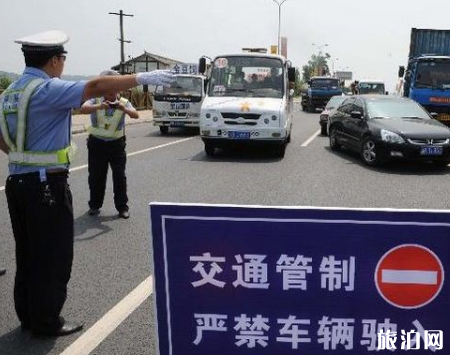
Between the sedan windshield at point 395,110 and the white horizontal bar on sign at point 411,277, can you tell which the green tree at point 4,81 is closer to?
the sedan windshield at point 395,110

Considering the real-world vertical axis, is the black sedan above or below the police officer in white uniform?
below

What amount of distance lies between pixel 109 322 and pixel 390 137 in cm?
797

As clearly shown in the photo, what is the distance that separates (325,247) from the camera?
74.8 inches

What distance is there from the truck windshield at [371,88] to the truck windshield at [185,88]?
17.0 m

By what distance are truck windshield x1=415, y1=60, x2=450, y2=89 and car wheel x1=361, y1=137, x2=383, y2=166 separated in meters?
6.74

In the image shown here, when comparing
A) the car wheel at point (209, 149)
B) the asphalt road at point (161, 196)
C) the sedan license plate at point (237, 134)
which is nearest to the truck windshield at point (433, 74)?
the asphalt road at point (161, 196)

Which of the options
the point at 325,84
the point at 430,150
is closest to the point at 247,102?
the point at 430,150

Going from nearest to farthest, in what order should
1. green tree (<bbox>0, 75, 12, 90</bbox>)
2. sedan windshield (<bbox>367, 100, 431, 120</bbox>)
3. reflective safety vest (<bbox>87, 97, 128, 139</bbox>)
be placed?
reflective safety vest (<bbox>87, 97, 128, 139</bbox>) < sedan windshield (<bbox>367, 100, 431, 120</bbox>) < green tree (<bbox>0, 75, 12, 90</bbox>)

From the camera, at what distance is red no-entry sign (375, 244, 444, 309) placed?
6.12 feet

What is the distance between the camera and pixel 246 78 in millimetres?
12430

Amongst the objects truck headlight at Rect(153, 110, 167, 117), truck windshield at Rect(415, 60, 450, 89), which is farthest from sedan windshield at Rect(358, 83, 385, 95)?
truck headlight at Rect(153, 110, 167, 117)

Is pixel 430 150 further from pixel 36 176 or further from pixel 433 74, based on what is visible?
pixel 36 176

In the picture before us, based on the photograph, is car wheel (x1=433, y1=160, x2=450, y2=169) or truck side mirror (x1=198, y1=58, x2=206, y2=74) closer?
car wheel (x1=433, y1=160, x2=450, y2=169)

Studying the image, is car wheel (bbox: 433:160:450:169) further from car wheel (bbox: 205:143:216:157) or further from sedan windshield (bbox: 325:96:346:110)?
sedan windshield (bbox: 325:96:346:110)
